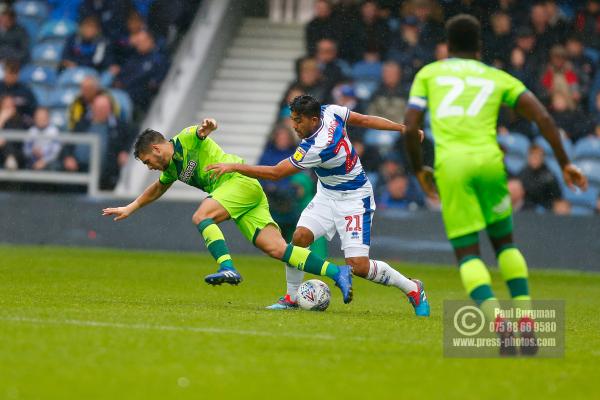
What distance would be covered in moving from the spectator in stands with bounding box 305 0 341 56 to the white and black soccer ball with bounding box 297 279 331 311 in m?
11.4

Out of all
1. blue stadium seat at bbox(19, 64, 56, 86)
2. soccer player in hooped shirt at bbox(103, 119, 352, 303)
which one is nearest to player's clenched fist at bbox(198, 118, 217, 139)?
soccer player in hooped shirt at bbox(103, 119, 352, 303)

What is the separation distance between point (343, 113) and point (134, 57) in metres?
12.2

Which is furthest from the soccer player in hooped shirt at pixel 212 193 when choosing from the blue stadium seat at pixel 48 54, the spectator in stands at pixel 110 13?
the blue stadium seat at pixel 48 54

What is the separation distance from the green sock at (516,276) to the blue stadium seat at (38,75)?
55.4 ft

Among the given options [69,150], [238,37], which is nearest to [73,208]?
[69,150]

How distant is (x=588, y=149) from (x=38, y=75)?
1039 centimetres

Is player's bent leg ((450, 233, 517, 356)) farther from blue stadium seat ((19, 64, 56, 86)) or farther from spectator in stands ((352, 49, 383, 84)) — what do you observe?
blue stadium seat ((19, 64, 56, 86))

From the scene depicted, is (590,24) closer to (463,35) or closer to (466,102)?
(463,35)

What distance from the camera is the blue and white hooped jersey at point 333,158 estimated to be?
10.3 m

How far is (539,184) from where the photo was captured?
1848 cm

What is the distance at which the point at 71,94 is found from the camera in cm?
2258

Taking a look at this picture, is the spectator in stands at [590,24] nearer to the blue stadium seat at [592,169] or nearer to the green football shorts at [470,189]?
the blue stadium seat at [592,169]

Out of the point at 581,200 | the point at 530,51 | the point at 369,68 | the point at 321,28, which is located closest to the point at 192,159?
the point at 581,200

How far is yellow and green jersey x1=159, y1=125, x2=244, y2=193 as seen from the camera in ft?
36.7
